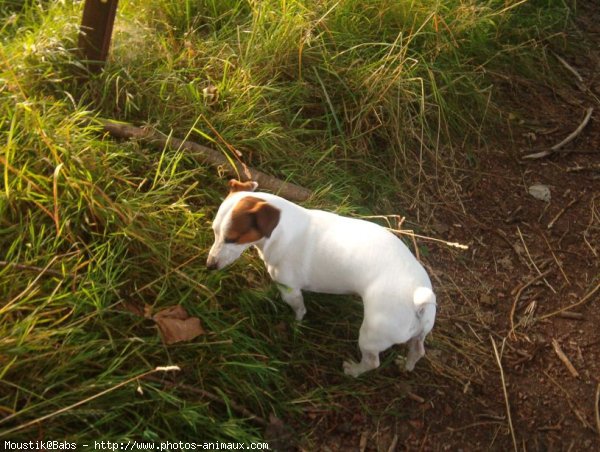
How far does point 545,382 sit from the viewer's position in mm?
2680

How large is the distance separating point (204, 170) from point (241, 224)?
2.44 feet

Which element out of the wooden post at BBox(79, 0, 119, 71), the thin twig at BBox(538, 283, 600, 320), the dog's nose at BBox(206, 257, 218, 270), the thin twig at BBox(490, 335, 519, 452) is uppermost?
the wooden post at BBox(79, 0, 119, 71)

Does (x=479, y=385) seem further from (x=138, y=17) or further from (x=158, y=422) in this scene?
(x=138, y=17)

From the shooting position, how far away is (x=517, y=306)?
9.70ft

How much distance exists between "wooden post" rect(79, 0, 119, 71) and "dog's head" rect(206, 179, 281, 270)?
114cm

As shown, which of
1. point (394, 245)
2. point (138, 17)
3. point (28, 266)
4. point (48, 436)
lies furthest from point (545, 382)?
point (138, 17)

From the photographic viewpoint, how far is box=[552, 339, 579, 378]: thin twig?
2.71 meters

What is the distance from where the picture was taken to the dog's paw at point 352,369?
2.50 m

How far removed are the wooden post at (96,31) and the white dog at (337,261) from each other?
1062mm

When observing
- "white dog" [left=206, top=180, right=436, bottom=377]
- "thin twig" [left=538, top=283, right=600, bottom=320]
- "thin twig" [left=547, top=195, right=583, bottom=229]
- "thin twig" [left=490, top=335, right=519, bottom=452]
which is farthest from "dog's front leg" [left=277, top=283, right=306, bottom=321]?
"thin twig" [left=547, top=195, right=583, bottom=229]

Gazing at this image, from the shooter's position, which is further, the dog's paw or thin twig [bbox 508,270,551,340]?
thin twig [bbox 508,270,551,340]

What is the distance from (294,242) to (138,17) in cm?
180

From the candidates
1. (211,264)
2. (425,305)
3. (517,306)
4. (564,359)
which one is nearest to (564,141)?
(517,306)

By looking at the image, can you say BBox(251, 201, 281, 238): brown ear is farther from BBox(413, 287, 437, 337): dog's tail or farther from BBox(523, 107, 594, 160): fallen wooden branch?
BBox(523, 107, 594, 160): fallen wooden branch
